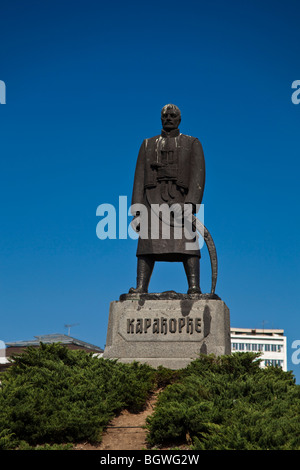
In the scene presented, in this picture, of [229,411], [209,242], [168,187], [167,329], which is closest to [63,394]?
[229,411]

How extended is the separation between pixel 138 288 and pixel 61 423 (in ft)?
16.9

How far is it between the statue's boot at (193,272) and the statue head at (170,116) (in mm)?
2962

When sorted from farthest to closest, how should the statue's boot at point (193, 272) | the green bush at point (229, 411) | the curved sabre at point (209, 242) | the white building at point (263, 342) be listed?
1. the white building at point (263, 342)
2. the curved sabre at point (209, 242)
3. the statue's boot at point (193, 272)
4. the green bush at point (229, 411)

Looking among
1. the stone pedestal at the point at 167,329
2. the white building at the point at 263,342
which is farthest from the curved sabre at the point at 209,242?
the white building at the point at 263,342

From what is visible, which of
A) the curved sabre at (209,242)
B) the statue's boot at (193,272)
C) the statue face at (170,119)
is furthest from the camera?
the statue face at (170,119)

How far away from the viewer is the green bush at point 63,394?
25.5 ft

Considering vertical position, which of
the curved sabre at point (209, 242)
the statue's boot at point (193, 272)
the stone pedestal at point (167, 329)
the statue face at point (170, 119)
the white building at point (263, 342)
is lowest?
the stone pedestal at point (167, 329)

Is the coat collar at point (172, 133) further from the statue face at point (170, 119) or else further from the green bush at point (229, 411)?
the green bush at point (229, 411)

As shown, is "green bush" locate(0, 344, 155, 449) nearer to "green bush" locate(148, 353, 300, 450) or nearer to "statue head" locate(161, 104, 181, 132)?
"green bush" locate(148, 353, 300, 450)

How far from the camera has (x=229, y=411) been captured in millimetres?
7715

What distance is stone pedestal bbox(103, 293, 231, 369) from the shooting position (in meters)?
11.8

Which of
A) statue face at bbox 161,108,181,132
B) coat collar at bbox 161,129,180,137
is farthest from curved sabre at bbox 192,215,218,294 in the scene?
statue face at bbox 161,108,181,132

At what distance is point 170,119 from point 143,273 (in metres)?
3.45
